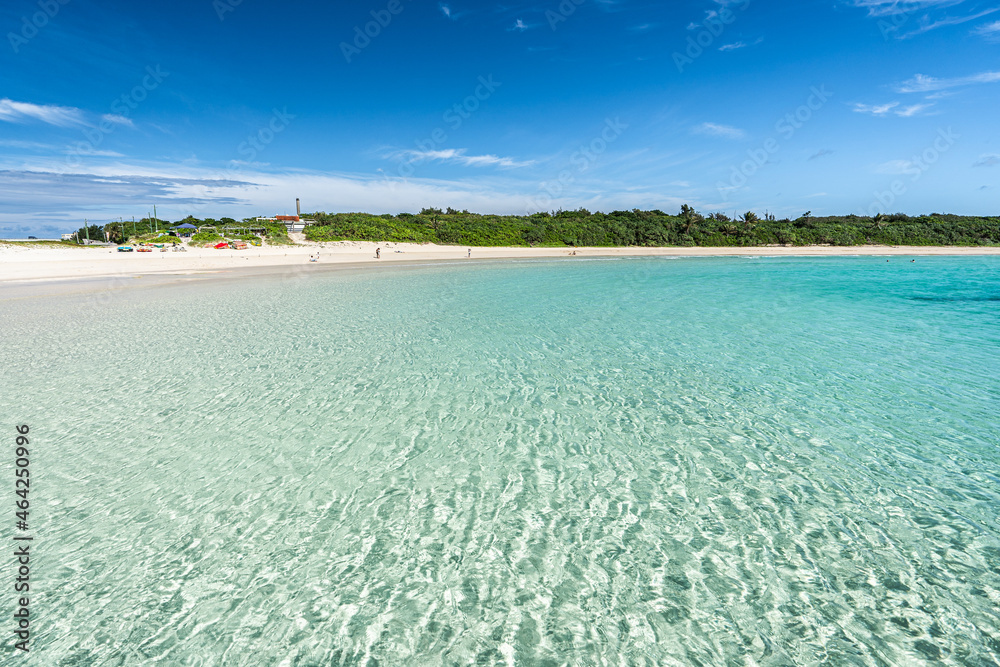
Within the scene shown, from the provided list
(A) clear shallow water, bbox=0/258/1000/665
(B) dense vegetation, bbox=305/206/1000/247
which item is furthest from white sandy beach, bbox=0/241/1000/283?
(A) clear shallow water, bbox=0/258/1000/665

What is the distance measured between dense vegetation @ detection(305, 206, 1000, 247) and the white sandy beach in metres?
4.38

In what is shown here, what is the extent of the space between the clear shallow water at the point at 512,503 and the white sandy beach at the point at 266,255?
23.5 m

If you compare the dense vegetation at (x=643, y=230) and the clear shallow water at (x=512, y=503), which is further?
the dense vegetation at (x=643, y=230)

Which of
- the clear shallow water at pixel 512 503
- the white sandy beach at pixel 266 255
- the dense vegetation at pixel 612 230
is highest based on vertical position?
the dense vegetation at pixel 612 230

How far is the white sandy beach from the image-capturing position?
2850cm

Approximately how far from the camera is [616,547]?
3760 mm

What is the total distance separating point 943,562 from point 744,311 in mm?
12706

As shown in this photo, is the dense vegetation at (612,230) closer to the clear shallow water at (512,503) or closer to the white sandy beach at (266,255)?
the white sandy beach at (266,255)

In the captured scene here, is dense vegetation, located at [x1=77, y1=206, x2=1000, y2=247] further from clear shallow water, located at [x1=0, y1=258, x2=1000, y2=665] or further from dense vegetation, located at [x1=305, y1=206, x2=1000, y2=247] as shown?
clear shallow water, located at [x1=0, y1=258, x2=1000, y2=665]

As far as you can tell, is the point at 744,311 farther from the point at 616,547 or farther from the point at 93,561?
the point at 93,561

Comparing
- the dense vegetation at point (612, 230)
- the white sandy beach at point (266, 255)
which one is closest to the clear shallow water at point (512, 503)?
the white sandy beach at point (266, 255)

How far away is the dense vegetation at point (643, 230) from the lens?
53031 mm

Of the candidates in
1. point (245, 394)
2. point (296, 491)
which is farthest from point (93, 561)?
point (245, 394)

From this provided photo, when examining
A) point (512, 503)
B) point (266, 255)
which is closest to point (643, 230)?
point (266, 255)
